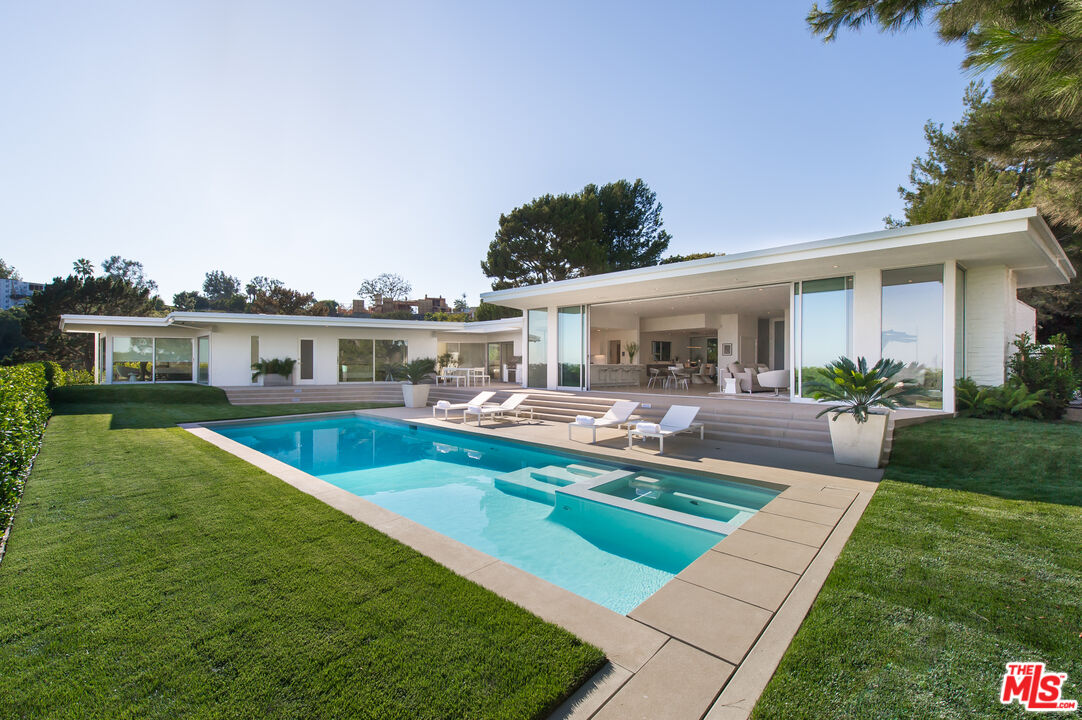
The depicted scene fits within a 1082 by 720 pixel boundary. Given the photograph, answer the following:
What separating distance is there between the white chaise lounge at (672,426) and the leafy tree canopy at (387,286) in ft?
214

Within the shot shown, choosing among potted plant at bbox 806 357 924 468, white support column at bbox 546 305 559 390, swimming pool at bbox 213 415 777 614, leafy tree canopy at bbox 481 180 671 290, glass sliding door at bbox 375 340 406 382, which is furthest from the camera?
leafy tree canopy at bbox 481 180 671 290

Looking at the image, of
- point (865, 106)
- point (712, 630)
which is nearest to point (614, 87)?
point (865, 106)

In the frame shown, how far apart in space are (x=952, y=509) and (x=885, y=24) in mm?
5120

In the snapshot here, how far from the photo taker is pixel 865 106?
1048 centimetres

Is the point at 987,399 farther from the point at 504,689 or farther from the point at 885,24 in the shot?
the point at 504,689

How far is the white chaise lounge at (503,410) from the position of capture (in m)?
11.3

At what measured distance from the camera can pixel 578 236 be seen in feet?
77.4

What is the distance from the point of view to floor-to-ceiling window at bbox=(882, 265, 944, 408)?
826 centimetres

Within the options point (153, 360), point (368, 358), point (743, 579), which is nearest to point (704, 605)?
point (743, 579)

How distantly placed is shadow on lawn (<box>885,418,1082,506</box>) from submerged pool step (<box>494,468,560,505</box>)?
168 inches

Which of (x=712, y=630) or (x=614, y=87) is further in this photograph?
(x=614, y=87)

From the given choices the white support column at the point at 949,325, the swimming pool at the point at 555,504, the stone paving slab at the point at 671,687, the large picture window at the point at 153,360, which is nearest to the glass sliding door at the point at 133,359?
the large picture window at the point at 153,360

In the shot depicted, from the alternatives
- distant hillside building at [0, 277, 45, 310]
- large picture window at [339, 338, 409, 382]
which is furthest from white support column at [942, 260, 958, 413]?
distant hillside building at [0, 277, 45, 310]

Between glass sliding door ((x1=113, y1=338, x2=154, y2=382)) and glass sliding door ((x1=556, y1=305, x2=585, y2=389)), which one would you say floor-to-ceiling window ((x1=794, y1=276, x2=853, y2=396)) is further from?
glass sliding door ((x1=113, y1=338, x2=154, y2=382))
